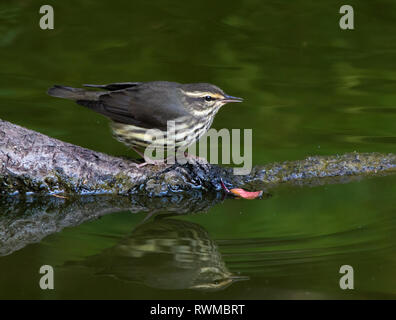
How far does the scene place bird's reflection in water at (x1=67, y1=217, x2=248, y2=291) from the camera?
4.53 meters

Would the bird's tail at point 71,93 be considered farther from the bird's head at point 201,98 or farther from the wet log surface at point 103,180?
the bird's head at point 201,98

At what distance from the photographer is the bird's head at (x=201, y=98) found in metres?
6.14

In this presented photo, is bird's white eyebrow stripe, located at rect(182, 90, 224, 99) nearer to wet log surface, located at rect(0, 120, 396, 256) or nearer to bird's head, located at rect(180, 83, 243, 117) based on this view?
bird's head, located at rect(180, 83, 243, 117)

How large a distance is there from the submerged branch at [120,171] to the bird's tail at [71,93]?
572 mm

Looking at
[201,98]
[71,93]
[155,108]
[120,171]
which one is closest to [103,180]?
[120,171]

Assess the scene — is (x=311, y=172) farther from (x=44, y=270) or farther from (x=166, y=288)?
(x=44, y=270)

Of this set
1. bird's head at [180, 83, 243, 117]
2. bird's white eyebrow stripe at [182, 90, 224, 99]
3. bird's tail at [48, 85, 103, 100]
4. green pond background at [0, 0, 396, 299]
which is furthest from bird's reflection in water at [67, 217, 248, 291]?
bird's tail at [48, 85, 103, 100]

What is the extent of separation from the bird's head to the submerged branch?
0.48 meters

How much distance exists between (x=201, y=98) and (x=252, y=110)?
1312 millimetres

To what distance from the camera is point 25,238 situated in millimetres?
5223

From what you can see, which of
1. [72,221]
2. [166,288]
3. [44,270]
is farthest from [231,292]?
[72,221]

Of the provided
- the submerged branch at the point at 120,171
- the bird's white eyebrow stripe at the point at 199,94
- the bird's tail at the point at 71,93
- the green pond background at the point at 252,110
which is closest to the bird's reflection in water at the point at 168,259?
the green pond background at the point at 252,110

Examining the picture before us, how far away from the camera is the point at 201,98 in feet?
20.2

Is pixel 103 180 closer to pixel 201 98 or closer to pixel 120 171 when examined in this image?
pixel 120 171
